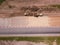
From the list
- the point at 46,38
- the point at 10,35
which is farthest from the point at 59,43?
the point at 10,35

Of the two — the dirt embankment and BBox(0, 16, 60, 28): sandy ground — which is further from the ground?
the dirt embankment

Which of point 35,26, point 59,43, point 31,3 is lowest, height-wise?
point 59,43

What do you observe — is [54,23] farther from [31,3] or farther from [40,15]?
[31,3]

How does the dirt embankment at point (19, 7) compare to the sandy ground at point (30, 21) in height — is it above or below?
above

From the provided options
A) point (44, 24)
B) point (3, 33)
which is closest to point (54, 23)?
point (44, 24)

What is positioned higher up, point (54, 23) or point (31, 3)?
point (31, 3)

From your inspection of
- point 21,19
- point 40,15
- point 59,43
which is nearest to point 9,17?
point 21,19

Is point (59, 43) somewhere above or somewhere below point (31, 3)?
below

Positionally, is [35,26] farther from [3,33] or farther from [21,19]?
[3,33]
